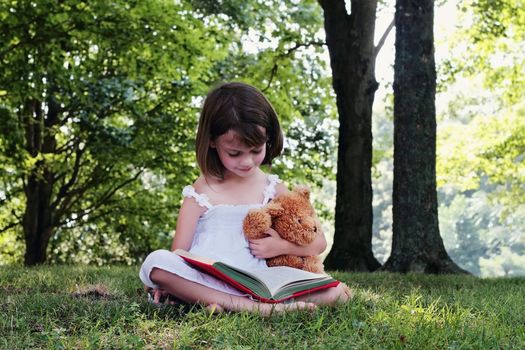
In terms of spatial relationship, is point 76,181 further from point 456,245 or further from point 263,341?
point 456,245

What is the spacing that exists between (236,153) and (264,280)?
2.64 feet

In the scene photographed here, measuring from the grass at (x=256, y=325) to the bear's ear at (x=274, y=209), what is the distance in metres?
0.67

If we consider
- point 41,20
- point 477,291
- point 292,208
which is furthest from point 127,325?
point 41,20

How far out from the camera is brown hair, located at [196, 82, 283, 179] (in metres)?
4.08

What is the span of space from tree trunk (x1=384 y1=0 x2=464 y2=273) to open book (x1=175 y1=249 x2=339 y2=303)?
4.36m

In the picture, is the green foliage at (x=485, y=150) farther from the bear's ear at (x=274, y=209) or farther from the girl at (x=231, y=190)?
the bear's ear at (x=274, y=209)

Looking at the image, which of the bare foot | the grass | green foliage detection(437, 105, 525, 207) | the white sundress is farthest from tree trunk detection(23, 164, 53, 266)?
the bare foot

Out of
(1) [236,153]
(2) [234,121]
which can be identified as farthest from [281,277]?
(2) [234,121]

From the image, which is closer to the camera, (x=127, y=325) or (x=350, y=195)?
(x=127, y=325)

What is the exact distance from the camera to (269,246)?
13.5 ft

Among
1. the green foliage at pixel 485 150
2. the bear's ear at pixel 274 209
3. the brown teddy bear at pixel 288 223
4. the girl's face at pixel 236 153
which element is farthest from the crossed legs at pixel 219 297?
the green foliage at pixel 485 150

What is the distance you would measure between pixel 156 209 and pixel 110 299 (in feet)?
39.3

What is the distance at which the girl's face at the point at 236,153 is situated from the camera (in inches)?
162

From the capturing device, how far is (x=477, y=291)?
5.16m
